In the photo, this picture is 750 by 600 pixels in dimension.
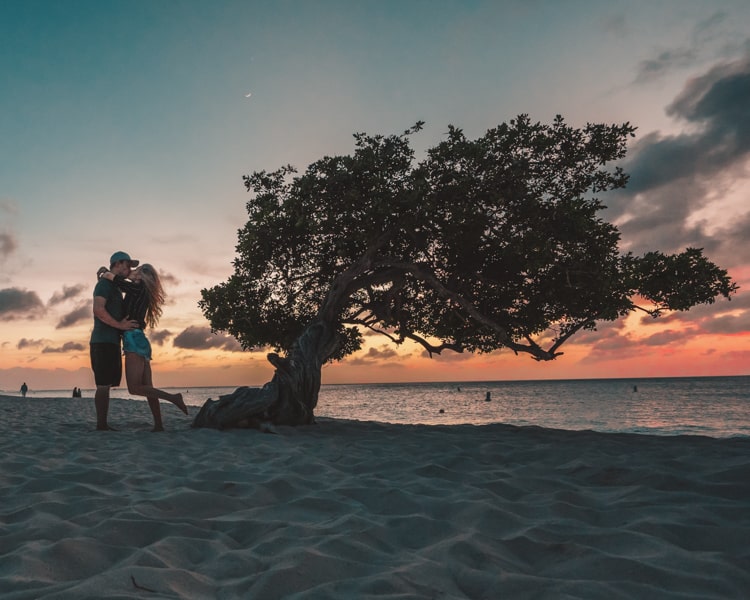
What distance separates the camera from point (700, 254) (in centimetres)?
1029

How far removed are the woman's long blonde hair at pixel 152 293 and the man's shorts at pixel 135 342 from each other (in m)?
0.34

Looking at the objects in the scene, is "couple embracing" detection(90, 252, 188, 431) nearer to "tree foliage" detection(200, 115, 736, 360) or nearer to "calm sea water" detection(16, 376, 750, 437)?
"tree foliage" detection(200, 115, 736, 360)

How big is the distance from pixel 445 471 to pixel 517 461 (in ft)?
3.59

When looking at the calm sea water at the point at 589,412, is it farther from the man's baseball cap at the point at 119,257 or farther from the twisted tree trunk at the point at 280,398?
the man's baseball cap at the point at 119,257

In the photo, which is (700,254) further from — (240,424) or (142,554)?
(142,554)

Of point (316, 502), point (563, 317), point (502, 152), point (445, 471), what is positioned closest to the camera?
point (316, 502)

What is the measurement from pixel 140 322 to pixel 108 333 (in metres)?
0.61

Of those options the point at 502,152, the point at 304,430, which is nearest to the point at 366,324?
the point at 304,430

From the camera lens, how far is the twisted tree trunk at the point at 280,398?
10.4m

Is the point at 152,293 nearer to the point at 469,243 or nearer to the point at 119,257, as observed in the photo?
the point at 119,257

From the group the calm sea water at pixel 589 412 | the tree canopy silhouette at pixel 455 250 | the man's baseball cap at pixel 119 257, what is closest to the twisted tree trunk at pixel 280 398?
the tree canopy silhouette at pixel 455 250

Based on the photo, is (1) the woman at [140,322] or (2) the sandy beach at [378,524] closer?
(2) the sandy beach at [378,524]

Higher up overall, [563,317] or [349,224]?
[349,224]

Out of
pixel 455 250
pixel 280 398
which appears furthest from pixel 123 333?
pixel 455 250
